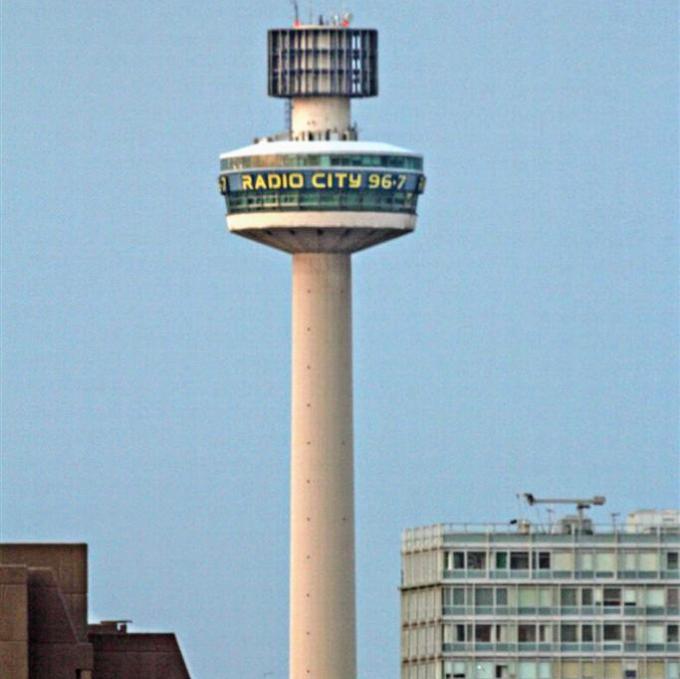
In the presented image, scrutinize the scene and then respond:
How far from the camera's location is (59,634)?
17838cm

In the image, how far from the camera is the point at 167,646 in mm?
185750

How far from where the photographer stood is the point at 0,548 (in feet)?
603

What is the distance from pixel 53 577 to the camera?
587ft

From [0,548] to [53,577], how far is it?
18.7ft

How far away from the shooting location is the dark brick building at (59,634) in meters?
174

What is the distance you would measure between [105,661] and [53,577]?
23.0 feet

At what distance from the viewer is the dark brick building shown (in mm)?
174500

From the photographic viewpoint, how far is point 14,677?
17475 cm

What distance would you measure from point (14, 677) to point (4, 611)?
10.8ft

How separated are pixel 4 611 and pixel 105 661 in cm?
1178

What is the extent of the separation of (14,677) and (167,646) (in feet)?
41.5

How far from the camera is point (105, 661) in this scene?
7249 inches

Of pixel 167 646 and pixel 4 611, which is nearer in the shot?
pixel 4 611

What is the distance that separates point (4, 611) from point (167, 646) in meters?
14.2
